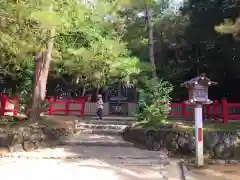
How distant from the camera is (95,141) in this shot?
504 inches

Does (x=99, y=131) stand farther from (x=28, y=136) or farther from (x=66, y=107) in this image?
(x=66, y=107)

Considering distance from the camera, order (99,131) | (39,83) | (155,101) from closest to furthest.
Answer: (155,101), (39,83), (99,131)

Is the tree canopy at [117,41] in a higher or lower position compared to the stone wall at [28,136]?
higher

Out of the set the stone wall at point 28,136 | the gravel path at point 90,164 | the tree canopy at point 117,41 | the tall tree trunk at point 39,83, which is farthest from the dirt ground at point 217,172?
the tall tree trunk at point 39,83

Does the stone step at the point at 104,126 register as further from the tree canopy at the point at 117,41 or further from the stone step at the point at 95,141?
the tree canopy at the point at 117,41

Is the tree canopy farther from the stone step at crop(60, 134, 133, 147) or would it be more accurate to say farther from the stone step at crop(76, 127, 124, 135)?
the stone step at crop(60, 134, 133, 147)

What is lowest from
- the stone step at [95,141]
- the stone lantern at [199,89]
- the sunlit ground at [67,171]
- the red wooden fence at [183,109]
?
the sunlit ground at [67,171]

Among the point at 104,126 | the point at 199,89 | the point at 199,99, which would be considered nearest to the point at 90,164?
the point at 199,99

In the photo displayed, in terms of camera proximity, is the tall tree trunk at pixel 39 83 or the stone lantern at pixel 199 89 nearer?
the stone lantern at pixel 199 89

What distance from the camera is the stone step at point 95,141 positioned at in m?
12.5

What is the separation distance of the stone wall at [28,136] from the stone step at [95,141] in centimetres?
46

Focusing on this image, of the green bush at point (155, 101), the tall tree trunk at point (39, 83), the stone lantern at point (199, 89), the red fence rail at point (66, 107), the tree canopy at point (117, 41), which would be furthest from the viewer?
the red fence rail at point (66, 107)

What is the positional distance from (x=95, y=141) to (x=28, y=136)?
2.42 metres

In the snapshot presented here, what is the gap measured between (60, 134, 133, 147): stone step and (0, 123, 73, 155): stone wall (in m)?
0.46
